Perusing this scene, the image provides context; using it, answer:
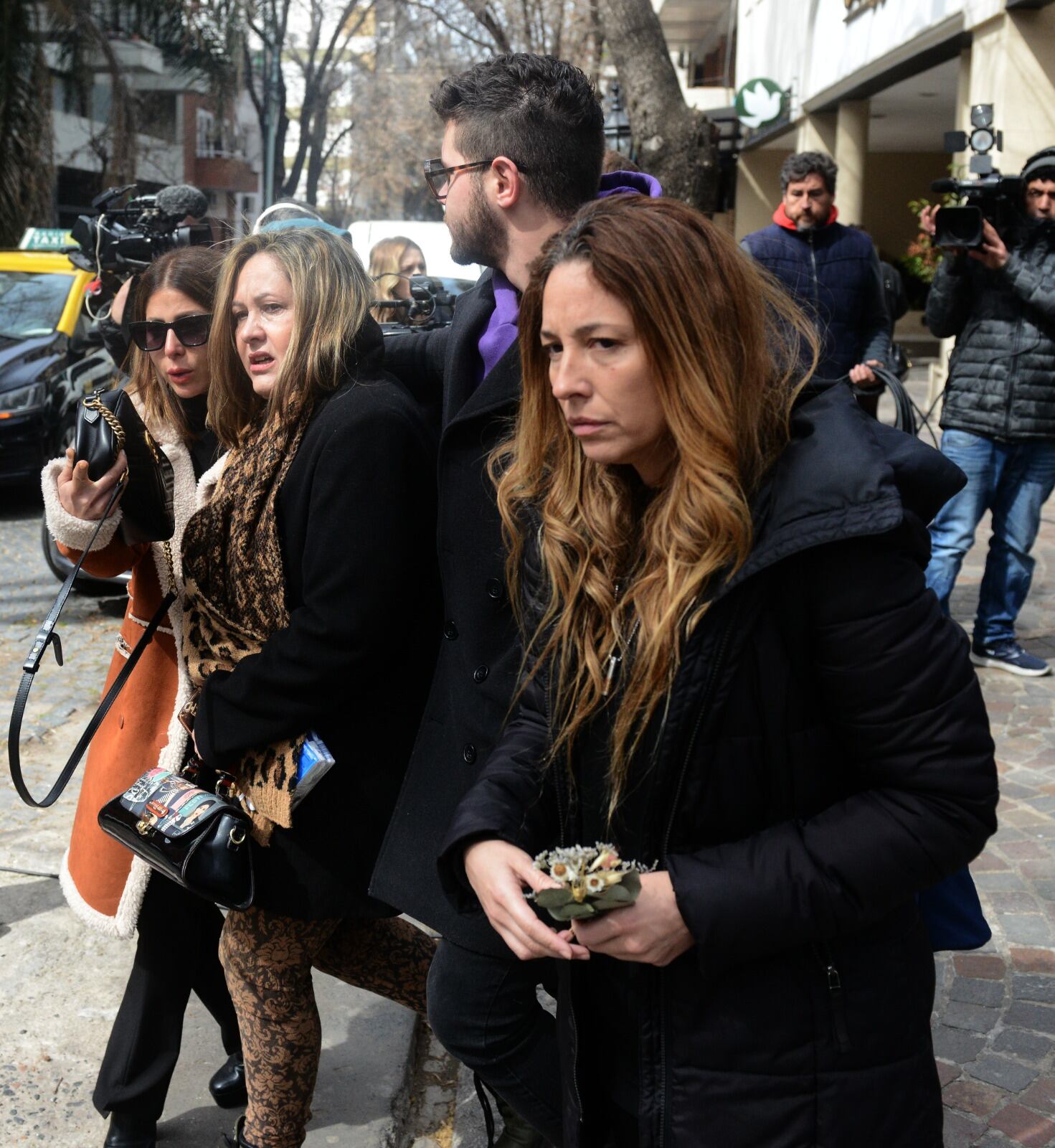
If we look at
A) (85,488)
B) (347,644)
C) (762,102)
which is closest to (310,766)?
(347,644)

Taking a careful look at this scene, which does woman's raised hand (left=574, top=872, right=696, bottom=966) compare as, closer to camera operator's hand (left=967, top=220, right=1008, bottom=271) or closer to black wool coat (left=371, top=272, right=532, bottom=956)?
black wool coat (left=371, top=272, right=532, bottom=956)

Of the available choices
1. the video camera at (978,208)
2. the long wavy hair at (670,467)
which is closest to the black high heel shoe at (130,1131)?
the long wavy hair at (670,467)

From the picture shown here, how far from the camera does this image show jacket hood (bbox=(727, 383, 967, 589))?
156cm

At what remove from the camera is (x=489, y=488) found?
92.8 inches

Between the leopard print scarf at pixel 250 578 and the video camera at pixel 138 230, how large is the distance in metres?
3.58

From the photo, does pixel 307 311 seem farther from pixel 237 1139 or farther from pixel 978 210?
pixel 978 210

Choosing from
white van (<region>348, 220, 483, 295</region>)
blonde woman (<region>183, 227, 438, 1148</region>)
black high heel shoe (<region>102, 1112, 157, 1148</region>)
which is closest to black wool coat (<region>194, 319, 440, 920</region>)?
blonde woman (<region>183, 227, 438, 1148</region>)

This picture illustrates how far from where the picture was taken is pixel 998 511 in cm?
606

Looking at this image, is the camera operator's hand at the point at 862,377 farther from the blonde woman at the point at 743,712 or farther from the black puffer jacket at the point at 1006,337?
the blonde woman at the point at 743,712

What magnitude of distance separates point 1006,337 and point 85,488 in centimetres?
447

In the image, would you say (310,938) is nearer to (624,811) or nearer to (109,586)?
(624,811)

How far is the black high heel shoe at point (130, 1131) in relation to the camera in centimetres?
277

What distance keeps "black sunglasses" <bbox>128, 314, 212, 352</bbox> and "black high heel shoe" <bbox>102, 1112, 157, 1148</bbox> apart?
5.32 feet

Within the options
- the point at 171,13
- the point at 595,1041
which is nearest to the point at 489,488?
the point at 595,1041
